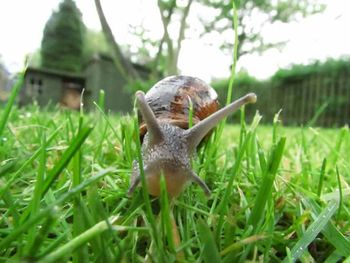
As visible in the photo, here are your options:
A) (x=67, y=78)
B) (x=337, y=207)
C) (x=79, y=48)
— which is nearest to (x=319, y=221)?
(x=337, y=207)

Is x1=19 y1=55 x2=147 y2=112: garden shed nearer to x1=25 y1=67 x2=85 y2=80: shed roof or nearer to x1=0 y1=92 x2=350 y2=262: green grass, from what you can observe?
x1=25 y1=67 x2=85 y2=80: shed roof

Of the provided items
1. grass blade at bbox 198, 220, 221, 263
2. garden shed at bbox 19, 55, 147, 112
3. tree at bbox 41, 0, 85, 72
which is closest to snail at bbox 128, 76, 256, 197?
grass blade at bbox 198, 220, 221, 263

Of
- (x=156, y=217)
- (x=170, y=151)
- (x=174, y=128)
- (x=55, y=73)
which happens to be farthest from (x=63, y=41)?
(x=156, y=217)

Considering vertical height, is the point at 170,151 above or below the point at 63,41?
below

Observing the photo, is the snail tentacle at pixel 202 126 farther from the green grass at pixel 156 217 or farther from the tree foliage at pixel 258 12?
the tree foliage at pixel 258 12

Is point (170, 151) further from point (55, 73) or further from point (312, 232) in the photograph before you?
point (55, 73)

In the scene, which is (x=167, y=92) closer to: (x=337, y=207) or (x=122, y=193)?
(x=122, y=193)
